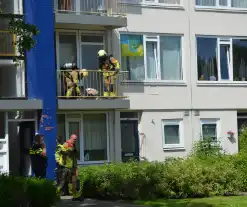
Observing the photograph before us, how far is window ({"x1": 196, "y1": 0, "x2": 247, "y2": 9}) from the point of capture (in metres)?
27.4

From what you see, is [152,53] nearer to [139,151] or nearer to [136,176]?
[139,151]

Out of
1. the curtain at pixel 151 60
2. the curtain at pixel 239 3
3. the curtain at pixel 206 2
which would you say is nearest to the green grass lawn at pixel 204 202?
the curtain at pixel 151 60

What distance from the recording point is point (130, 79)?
2558 centimetres

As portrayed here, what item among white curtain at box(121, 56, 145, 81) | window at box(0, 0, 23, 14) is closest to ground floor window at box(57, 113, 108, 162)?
white curtain at box(121, 56, 145, 81)

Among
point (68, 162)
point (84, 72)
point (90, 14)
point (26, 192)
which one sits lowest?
point (26, 192)

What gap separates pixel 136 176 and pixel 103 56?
21.4ft

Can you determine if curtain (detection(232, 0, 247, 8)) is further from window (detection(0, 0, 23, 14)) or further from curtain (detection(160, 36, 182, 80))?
window (detection(0, 0, 23, 14))

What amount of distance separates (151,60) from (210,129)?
3.77m

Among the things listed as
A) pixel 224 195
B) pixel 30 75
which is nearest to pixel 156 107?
pixel 30 75

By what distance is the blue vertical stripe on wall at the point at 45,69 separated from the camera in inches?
899

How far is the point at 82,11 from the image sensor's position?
2464 centimetres

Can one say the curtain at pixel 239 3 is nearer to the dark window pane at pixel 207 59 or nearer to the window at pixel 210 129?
the dark window pane at pixel 207 59

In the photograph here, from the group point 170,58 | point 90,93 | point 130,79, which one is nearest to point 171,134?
point 130,79

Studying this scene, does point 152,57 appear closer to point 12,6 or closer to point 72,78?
point 72,78
